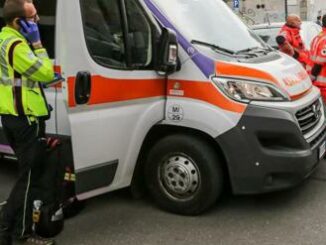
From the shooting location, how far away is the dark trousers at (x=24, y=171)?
12.8 ft

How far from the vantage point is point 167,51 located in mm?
4410

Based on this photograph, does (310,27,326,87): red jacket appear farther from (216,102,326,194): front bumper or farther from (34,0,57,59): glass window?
(34,0,57,59): glass window

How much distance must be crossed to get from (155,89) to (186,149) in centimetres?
55

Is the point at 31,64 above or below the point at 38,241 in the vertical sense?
above

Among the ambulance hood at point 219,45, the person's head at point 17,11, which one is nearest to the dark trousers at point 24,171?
the person's head at point 17,11

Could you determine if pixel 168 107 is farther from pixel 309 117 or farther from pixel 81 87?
pixel 309 117

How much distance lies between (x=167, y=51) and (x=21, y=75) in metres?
1.18

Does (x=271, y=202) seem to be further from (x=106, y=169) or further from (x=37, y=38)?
(x=37, y=38)

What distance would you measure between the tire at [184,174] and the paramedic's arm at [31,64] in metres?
1.37

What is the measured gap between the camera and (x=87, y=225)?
4719 millimetres

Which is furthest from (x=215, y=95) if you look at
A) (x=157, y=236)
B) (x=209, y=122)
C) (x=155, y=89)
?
(x=157, y=236)

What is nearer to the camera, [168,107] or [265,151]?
[265,151]

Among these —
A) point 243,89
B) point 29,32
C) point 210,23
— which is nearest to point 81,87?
point 29,32

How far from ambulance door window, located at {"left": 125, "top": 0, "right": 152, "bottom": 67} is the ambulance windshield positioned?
0.59ft
